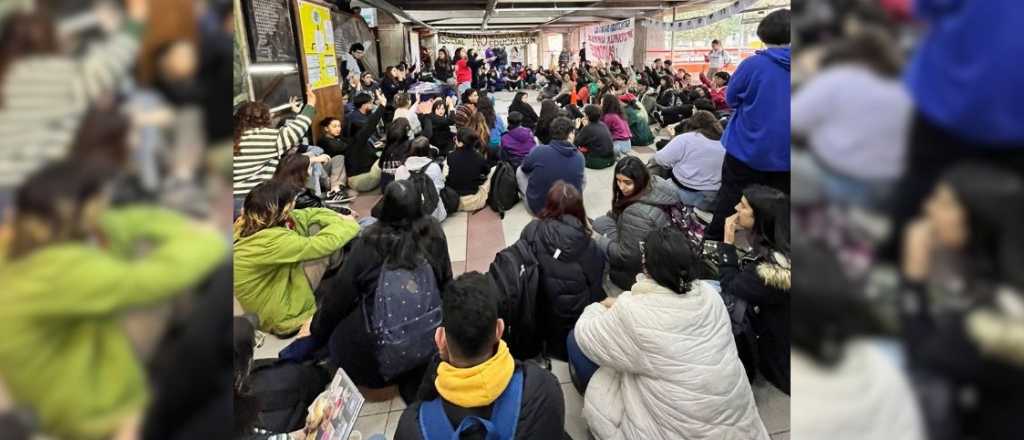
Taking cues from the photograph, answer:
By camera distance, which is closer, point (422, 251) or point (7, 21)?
point (7, 21)

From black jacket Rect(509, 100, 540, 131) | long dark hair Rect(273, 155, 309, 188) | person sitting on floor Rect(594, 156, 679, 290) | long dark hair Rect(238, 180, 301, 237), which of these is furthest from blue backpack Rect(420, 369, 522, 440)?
black jacket Rect(509, 100, 540, 131)

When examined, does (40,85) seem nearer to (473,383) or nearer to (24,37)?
(24,37)

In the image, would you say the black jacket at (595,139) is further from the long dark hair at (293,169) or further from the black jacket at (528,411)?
the black jacket at (528,411)

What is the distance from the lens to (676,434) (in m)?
1.66

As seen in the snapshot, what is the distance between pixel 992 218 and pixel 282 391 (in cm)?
195

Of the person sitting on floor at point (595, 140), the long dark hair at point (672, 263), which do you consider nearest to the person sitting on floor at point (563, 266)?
the long dark hair at point (672, 263)

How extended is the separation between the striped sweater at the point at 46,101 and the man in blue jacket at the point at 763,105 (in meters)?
1.10

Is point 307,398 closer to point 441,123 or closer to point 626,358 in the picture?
point 626,358

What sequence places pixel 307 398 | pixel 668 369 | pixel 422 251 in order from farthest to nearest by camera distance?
pixel 422 251 < pixel 307 398 < pixel 668 369

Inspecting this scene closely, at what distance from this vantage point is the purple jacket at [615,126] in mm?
6309

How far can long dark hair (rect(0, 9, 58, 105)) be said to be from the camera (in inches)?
9.2

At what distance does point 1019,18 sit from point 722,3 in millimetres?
11811

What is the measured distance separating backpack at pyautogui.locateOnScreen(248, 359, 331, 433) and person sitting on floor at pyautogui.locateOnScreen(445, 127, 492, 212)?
294cm

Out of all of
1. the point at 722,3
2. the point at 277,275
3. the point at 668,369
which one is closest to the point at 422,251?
the point at 277,275
